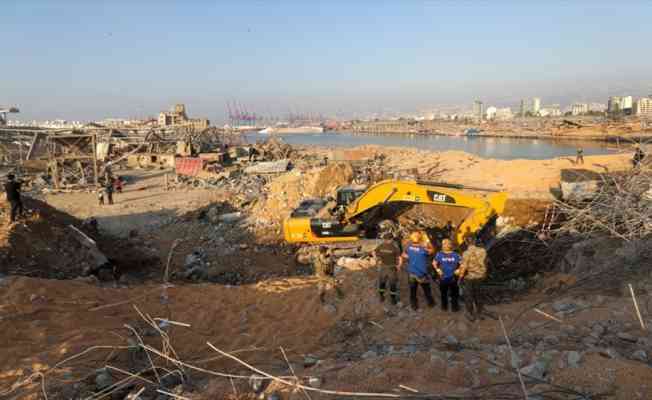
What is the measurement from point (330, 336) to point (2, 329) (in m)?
4.46

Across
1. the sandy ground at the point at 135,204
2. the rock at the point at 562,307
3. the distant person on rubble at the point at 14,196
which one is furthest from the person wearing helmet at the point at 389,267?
the sandy ground at the point at 135,204

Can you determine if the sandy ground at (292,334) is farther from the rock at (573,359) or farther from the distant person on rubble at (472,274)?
the distant person on rubble at (472,274)

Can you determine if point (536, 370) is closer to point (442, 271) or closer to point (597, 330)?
point (597, 330)

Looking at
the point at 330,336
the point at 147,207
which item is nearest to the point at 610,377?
the point at 330,336

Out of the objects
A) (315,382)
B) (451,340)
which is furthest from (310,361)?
(451,340)

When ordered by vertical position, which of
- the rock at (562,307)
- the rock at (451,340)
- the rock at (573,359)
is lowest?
the rock at (451,340)

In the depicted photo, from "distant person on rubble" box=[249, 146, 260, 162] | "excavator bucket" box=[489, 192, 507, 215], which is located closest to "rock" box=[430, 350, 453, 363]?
"excavator bucket" box=[489, 192, 507, 215]

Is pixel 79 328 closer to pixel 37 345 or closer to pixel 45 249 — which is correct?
pixel 37 345

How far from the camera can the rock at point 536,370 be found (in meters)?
4.00

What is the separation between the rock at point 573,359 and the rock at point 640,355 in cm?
58

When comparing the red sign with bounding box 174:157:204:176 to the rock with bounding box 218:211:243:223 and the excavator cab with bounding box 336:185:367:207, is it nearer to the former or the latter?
the rock with bounding box 218:211:243:223

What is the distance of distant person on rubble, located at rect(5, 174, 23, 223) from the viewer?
10.1 meters

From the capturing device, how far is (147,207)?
19.1 metres

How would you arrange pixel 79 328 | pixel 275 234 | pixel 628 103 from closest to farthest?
1. pixel 79 328
2. pixel 275 234
3. pixel 628 103
